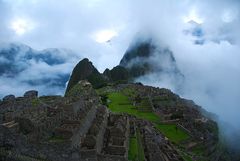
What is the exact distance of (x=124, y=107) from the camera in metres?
68.6

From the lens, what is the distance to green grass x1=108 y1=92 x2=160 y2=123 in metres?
61.4

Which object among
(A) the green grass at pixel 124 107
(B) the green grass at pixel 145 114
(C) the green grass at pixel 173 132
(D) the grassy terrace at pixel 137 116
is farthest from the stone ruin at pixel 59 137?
(A) the green grass at pixel 124 107

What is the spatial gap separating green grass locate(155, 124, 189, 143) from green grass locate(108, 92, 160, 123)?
8.62 ft

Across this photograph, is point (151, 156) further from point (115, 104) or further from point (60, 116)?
point (115, 104)

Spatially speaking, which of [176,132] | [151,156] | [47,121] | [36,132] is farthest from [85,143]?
[176,132]

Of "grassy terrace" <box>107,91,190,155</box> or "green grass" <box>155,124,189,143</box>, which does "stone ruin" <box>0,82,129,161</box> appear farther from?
"green grass" <box>155,124,189,143</box>

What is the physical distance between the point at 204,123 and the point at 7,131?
45177mm

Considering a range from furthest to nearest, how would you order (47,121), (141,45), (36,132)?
(141,45)
(47,121)
(36,132)

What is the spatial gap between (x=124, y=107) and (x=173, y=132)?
16.1 metres

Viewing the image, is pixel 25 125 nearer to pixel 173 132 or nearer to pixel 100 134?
pixel 100 134

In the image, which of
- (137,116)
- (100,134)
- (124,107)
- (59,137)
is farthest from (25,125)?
(124,107)

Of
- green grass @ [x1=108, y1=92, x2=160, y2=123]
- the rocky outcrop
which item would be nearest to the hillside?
green grass @ [x1=108, y1=92, x2=160, y2=123]

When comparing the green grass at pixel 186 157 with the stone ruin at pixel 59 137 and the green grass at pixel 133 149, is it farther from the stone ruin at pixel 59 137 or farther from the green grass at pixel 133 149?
the stone ruin at pixel 59 137

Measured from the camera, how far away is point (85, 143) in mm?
29359
